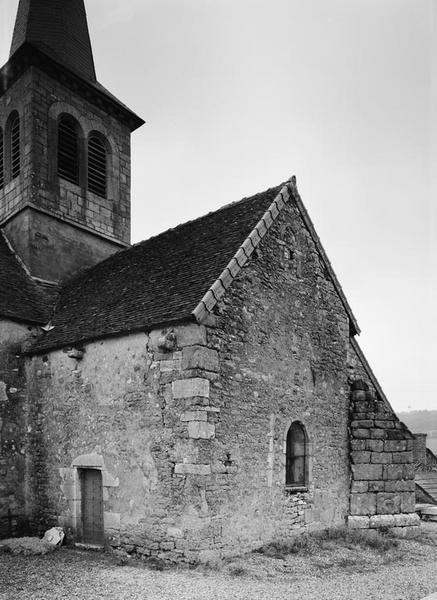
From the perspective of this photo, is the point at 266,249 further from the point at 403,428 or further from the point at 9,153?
the point at 9,153

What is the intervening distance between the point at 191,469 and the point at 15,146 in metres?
11.1

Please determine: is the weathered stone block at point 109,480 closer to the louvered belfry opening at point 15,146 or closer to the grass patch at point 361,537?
the grass patch at point 361,537

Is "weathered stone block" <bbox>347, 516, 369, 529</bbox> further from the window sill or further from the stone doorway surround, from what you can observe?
the stone doorway surround

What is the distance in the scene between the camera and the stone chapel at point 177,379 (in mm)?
9258

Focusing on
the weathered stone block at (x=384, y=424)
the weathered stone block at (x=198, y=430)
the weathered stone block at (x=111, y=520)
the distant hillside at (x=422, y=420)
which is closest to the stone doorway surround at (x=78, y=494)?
the weathered stone block at (x=111, y=520)

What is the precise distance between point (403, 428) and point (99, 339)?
7134 millimetres

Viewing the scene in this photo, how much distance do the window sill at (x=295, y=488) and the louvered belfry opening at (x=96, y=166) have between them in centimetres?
993

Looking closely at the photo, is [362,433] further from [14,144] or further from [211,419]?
[14,144]

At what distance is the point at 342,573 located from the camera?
8.65m

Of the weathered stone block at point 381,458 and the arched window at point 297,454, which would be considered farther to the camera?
the weathered stone block at point 381,458

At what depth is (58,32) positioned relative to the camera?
648 inches

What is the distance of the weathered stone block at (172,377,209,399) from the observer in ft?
29.6

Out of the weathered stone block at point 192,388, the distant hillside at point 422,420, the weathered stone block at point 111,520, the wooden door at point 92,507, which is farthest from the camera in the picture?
the distant hillside at point 422,420

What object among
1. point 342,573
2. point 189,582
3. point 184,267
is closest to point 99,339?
point 184,267
